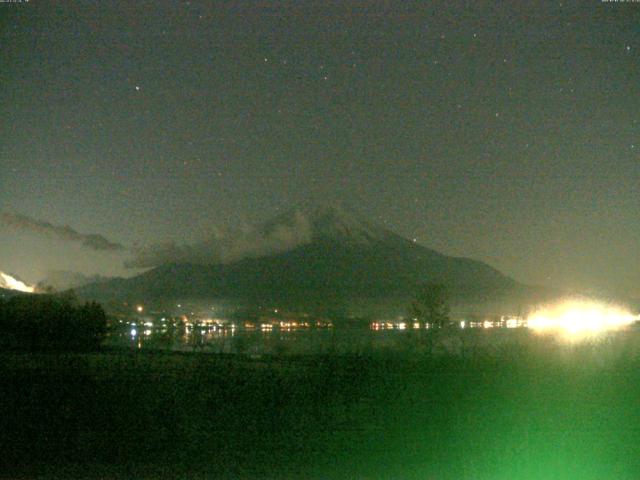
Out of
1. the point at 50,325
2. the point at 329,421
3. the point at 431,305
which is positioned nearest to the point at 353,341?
the point at 329,421

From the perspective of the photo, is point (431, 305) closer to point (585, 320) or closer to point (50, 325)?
point (585, 320)

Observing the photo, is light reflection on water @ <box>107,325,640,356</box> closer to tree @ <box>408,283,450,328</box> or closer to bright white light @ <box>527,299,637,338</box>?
bright white light @ <box>527,299,637,338</box>

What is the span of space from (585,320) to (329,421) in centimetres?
2227

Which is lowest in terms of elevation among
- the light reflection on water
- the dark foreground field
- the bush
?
the dark foreground field

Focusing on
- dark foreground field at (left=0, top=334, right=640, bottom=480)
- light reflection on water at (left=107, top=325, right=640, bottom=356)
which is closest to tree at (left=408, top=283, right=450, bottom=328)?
light reflection on water at (left=107, top=325, right=640, bottom=356)

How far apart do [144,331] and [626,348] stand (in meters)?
25.1

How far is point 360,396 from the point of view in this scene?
14461 millimetres

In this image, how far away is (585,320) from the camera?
32188mm

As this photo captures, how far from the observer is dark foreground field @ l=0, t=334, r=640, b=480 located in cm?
1017

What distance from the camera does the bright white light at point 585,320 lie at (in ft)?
86.2

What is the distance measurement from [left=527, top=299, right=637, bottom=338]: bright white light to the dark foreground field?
7.86m

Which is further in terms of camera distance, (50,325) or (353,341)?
(50,325)

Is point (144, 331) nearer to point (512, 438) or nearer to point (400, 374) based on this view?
point (400, 374)

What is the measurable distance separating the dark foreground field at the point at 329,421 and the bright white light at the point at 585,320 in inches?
309
